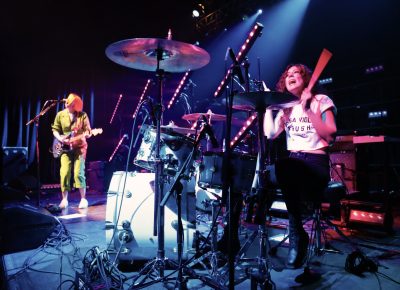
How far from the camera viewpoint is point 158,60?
271 centimetres

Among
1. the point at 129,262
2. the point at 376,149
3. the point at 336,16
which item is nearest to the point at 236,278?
the point at 129,262

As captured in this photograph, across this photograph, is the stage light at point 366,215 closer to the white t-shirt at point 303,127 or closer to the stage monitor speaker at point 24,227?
the white t-shirt at point 303,127

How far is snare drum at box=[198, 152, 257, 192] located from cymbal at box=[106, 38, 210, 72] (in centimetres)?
94

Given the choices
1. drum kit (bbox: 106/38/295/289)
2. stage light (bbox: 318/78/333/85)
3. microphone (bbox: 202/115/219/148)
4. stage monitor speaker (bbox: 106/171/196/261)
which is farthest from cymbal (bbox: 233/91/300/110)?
→ stage light (bbox: 318/78/333/85)

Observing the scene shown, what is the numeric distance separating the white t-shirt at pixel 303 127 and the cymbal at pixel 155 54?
1.07 m

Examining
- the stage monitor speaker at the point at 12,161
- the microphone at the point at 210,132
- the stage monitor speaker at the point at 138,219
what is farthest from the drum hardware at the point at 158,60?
the stage monitor speaker at the point at 12,161

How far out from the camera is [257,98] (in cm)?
238

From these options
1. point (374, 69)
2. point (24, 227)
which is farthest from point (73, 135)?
point (374, 69)

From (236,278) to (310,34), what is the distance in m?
8.71

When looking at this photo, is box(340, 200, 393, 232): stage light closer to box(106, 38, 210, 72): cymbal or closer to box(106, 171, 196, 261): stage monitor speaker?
box(106, 171, 196, 261): stage monitor speaker

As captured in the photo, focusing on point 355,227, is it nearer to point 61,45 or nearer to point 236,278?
point 236,278

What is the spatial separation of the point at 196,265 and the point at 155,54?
2.12m

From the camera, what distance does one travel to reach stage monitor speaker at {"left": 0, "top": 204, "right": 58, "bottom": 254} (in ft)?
11.1

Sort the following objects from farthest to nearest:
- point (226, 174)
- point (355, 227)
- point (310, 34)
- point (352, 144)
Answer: point (310, 34), point (352, 144), point (355, 227), point (226, 174)
